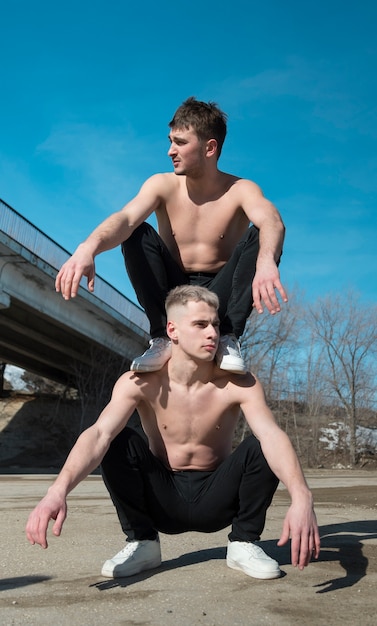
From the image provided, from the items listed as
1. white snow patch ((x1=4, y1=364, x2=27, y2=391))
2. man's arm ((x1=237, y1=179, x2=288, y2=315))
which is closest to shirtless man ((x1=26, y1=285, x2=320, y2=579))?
man's arm ((x1=237, y1=179, x2=288, y2=315))

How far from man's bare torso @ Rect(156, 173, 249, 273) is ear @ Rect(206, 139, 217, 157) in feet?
0.72

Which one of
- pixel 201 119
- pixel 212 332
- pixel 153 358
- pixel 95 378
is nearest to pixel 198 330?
pixel 212 332

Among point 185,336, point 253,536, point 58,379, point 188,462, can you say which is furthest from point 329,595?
point 58,379

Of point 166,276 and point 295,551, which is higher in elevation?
point 166,276

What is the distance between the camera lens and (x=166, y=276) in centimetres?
391

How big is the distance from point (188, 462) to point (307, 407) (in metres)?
33.5

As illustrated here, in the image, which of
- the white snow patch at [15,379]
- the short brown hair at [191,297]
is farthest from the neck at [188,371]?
the white snow patch at [15,379]

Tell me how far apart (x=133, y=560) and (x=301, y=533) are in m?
0.92

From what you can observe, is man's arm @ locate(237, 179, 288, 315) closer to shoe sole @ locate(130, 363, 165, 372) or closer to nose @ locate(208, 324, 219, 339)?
nose @ locate(208, 324, 219, 339)

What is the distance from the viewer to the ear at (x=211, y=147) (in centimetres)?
369

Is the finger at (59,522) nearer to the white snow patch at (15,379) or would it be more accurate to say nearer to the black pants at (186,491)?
the black pants at (186,491)

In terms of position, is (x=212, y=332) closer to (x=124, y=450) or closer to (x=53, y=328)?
(x=124, y=450)

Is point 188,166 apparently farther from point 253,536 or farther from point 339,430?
point 339,430

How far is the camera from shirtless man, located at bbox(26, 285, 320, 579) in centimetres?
302
